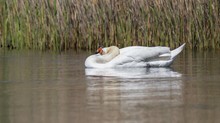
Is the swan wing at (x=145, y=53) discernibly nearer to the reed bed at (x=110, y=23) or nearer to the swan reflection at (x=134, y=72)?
the swan reflection at (x=134, y=72)

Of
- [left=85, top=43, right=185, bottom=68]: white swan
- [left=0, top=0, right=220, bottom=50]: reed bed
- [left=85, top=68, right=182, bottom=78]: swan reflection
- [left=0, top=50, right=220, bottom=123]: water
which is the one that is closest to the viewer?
[left=0, top=50, right=220, bottom=123]: water

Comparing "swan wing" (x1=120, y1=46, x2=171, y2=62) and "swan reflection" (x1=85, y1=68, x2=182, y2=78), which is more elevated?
"swan wing" (x1=120, y1=46, x2=171, y2=62)

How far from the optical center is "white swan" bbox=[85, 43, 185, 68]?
1450 centimetres

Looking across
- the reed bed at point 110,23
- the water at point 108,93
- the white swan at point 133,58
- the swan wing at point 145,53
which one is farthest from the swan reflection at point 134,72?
the reed bed at point 110,23

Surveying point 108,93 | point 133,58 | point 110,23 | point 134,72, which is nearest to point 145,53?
point 133,58

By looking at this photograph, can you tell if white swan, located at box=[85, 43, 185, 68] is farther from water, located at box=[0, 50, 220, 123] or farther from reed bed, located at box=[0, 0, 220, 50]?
reed bed, located at box=[0, 0, 220, 50]

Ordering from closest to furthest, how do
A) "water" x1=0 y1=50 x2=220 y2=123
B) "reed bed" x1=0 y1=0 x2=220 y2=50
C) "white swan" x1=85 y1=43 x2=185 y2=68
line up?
"water" x1=0 y1=50 x2=220 y2=123 < "white swan" x1=85 y1=43 x2=185 y2=68 < "reed bed" x1=0 y1=0 x2=220 y2=50

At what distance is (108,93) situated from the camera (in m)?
10.3

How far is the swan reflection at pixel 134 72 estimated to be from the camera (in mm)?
12724

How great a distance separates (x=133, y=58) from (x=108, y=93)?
168 inches

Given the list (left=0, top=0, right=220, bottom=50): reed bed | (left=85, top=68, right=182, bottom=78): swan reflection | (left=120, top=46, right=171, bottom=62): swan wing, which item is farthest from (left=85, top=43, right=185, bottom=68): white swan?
(left=0, top=0, right=220, bottom=50): reed bed

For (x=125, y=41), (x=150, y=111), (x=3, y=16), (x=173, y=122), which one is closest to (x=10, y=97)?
(x=150, y=111)

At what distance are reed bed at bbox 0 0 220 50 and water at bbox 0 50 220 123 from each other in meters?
3.10

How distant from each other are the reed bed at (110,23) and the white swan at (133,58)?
3836 millimetres
